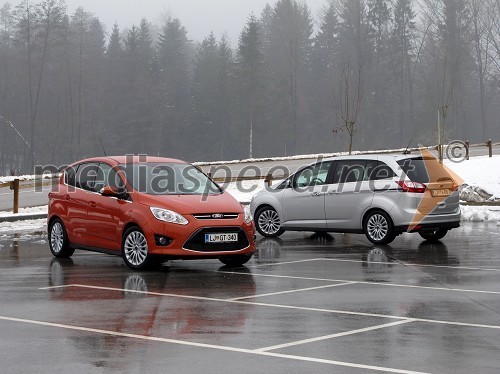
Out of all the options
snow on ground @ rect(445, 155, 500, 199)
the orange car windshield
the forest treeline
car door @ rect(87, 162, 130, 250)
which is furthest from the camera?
the forest treeline

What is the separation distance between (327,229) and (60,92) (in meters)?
85.2

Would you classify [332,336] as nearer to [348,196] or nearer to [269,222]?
[348,196]

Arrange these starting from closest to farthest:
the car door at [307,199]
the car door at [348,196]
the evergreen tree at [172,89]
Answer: the car door at [348,196] → the car door at [307,199] → the evergreen tree at [172,89]

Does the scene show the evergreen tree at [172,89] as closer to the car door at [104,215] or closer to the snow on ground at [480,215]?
the snow on ground at [480,215]

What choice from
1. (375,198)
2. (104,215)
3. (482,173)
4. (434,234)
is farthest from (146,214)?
(482,173)

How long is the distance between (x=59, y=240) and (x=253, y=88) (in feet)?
268

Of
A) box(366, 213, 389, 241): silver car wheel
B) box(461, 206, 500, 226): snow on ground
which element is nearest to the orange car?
box(366, 213, 389, 241): silver car wheel

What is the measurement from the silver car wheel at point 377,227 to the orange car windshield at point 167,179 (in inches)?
157

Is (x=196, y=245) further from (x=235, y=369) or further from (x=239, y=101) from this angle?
(x=239, y=101)

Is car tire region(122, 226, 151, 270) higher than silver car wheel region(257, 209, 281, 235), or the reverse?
silver car wheel region(257, 209, 281, 235)

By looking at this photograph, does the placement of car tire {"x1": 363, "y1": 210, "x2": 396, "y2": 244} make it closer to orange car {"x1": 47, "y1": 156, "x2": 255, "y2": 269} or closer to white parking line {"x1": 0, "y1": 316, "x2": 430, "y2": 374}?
orange car {"x1": 47, "y1": 156, "x2": 255, "y2": 269}

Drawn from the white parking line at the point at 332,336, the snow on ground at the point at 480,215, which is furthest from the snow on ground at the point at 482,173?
the white parking line at the point at 332,336

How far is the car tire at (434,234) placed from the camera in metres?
18.7

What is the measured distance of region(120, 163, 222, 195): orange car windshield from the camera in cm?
1433
